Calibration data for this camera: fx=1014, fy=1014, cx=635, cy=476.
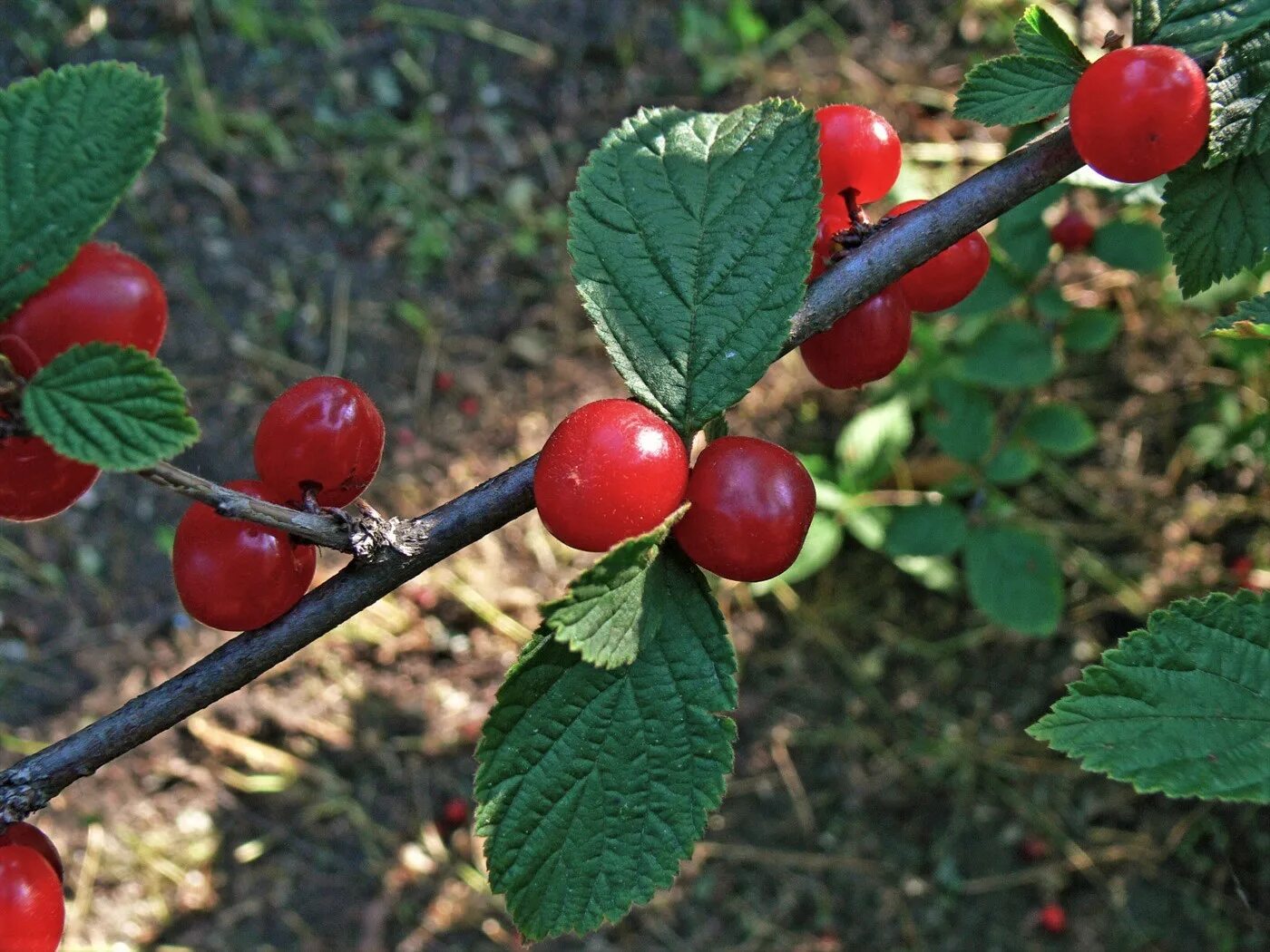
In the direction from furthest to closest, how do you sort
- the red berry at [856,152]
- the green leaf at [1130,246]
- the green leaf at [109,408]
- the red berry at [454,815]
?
the red berry at [454,815], the green leaf at [1130,246], the red berry at [856,152], the green leaf at [109,408]

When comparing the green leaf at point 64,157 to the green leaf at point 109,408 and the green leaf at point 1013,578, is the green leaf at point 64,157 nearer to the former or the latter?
the green leaf at point 109,408

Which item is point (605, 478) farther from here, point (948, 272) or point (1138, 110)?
point (1138, 110)

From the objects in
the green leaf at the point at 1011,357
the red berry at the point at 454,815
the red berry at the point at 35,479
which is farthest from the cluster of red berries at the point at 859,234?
the red berry at the point at 454,815

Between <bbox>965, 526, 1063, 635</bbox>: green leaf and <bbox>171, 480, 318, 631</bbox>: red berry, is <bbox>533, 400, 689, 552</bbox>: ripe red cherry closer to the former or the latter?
<bbox>171, 480, 318, 631</bbox>: red berry

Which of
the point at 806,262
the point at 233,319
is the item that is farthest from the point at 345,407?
the point at 233,319

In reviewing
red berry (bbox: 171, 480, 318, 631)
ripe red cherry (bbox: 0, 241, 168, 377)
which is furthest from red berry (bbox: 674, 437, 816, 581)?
ripe red cherry (bbox: 0, 241, 168, 377)

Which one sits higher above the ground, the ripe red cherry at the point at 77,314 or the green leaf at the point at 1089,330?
the ripe red cherry at the point at 77,314

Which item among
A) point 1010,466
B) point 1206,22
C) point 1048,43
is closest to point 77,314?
point 1048,43
